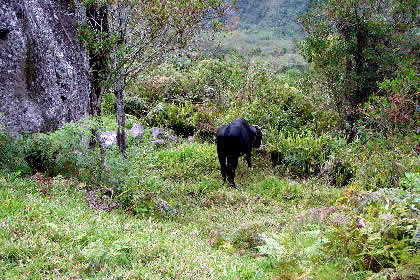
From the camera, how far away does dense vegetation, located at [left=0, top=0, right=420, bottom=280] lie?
3998mm

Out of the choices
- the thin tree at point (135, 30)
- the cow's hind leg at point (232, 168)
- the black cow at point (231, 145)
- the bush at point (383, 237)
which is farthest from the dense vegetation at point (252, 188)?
the thin tree at point (135, 30)

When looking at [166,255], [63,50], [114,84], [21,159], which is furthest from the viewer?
[114,84]

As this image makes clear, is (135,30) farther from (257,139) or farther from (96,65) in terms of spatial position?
(257,139)

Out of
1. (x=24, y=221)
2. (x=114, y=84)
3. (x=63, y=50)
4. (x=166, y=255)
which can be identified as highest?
(x=63, y=50)

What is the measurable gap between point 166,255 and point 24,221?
5.73 ft

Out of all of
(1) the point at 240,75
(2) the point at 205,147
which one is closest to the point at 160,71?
(1) the point at 240,75

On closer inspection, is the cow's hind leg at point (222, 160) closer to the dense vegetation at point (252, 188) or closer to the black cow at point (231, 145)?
the black cow at point (231, 145)

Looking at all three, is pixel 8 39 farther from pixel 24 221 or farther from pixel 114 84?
pixel 24 221

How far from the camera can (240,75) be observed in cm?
1539

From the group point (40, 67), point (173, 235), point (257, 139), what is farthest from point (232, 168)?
point (40, 67)

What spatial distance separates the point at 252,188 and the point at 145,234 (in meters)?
4.86

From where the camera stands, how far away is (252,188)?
9.26 meters

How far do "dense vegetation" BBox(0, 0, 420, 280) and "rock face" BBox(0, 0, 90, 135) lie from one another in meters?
0.68

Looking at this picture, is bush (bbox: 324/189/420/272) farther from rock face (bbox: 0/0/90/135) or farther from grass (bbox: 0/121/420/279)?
rock face (bbox: 0/0/90/135)
